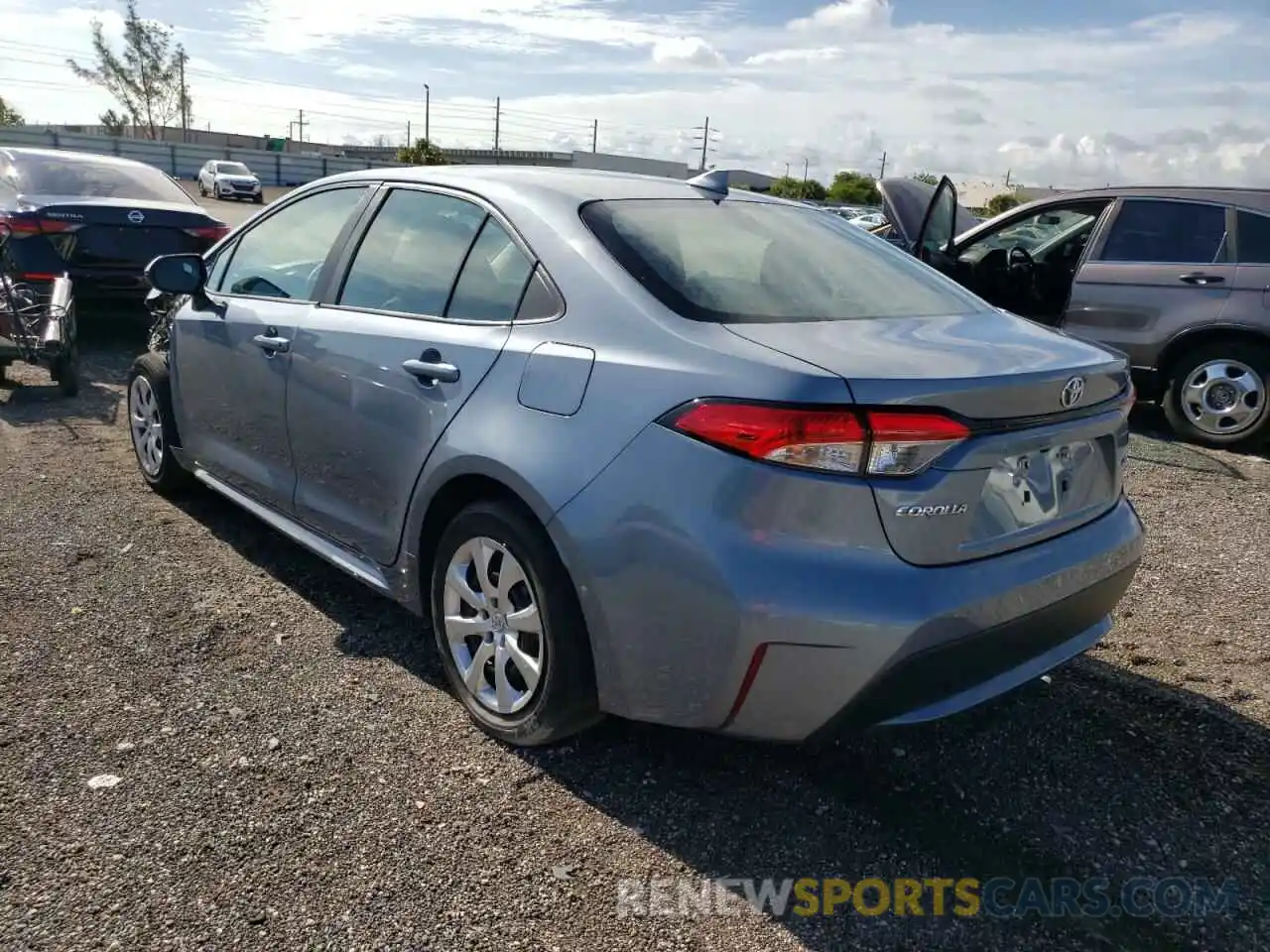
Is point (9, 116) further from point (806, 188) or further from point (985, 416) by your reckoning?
point (985, 416)

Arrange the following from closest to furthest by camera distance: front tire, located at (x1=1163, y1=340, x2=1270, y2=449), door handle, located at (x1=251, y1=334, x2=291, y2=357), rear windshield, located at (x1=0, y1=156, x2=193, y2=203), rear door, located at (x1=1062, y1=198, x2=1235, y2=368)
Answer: door handle, located at (x1=251, y1=334, x2=291, y2=357) < front tire, located at (x1=1163, y1=340, x2=1270, y2=449) < rear door, located at (x1=1062, y1=198, x2=1235, y2=368) < rear windshield, located at (x1=0, y1=156, x2=193, y2=203)

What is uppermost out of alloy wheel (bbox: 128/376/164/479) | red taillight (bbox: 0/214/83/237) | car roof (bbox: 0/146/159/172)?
car roof (bbox: 0/146/159/172)

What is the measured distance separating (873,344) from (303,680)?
2061mm

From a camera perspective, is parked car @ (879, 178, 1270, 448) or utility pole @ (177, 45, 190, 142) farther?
utility pole @ (177, 45, 190, 142)

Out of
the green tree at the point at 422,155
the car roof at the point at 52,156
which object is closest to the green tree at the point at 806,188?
the green tree at the point at 422,155

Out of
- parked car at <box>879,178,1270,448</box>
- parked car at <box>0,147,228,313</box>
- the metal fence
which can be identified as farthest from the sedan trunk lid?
the metal fence

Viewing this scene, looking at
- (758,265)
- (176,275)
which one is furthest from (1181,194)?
(176,275)

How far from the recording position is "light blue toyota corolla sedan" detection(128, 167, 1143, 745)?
7.32ft

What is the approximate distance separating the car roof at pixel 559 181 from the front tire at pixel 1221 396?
171 inches

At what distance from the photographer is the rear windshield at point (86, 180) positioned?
822 cm

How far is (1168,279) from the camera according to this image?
6.85 m

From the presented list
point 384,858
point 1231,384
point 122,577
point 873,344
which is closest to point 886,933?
point 384,858

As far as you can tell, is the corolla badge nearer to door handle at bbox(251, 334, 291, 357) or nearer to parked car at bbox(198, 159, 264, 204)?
door handle at bbox(251, 334, 291, 357)

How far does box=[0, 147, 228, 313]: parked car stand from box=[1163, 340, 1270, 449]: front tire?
7365 millimetres
